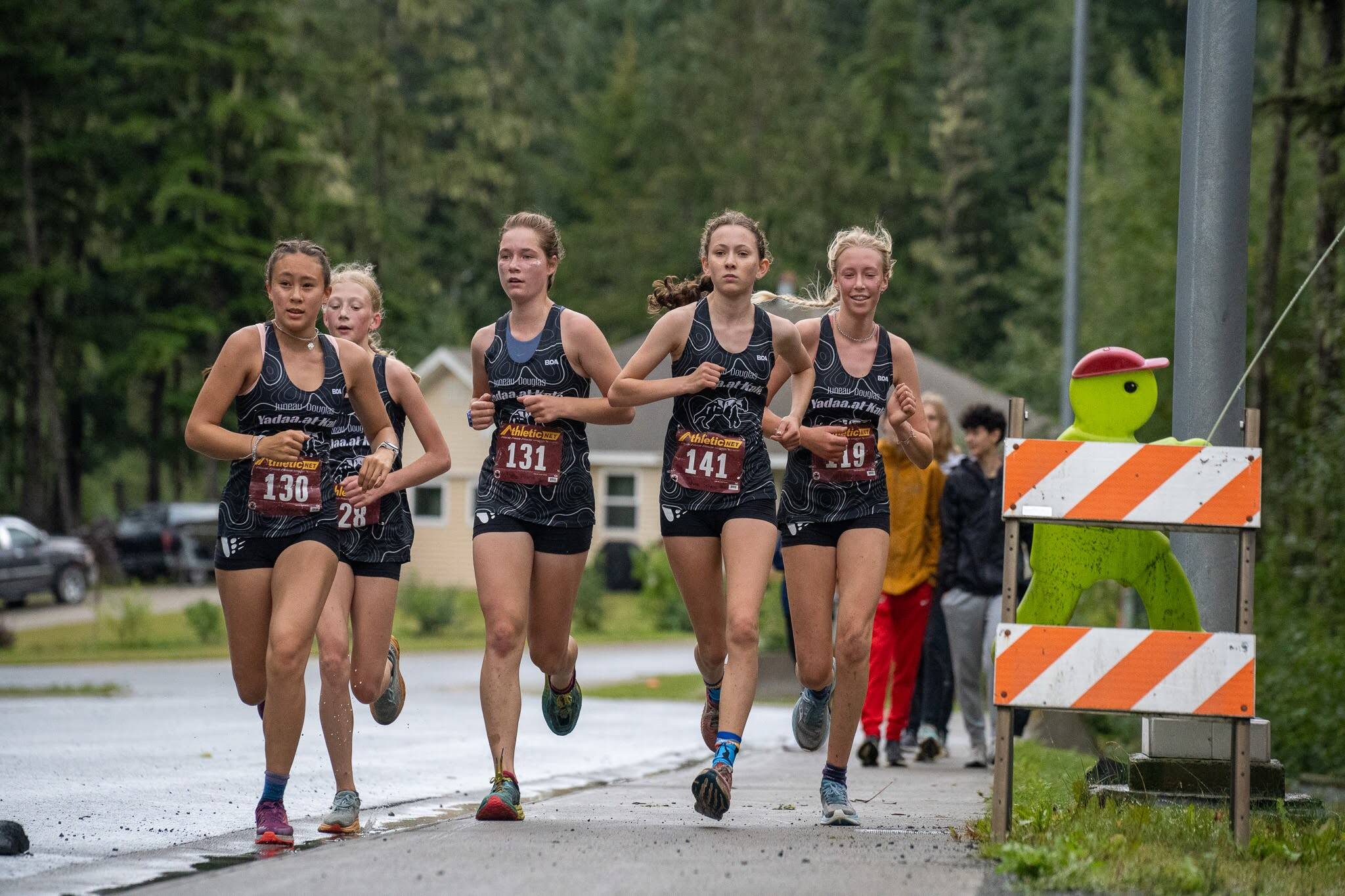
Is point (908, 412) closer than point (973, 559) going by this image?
Yes

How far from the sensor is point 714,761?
22.6 feet

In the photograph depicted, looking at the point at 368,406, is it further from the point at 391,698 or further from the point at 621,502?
the point at 621,502

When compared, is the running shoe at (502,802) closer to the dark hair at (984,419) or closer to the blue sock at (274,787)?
the blue sock at (274,787)

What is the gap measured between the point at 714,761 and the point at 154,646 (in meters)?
21.2

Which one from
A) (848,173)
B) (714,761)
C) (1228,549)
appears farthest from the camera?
(848,173)

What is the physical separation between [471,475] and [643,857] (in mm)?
42720

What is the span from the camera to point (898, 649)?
11.5 meters

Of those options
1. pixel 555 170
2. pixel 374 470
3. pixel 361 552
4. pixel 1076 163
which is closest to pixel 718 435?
pixel 374 470

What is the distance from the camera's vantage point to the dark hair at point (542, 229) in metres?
7.67

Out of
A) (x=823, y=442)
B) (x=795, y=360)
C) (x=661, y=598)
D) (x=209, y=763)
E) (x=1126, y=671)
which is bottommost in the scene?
(x=661, y=598)

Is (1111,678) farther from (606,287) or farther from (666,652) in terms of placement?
(606,287)

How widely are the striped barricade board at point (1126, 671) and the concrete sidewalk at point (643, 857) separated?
64cm

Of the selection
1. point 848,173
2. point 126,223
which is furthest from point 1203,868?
point 848,173

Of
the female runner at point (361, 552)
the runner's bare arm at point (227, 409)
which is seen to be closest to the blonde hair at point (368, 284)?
the female runner at point (361, 552)
